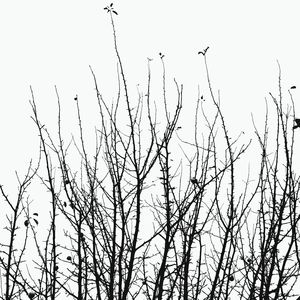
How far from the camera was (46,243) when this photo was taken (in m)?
4.42

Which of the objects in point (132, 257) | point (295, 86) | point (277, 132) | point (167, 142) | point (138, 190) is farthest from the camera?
point (295, 86)

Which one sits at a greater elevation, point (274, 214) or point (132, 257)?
point (274, 214)

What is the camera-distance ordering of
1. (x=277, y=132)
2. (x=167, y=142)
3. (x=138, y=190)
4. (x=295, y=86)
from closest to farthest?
(x=138, y=190) → (x=167, y=142) → (x=277, y=132) → (x=295, y=86)

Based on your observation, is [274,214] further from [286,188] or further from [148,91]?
[148,91]

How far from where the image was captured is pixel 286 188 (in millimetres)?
3811

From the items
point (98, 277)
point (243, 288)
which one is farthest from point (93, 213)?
point (243, 288)

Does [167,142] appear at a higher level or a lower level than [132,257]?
higher


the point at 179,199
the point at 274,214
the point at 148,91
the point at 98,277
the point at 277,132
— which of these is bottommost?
the point at 98,277

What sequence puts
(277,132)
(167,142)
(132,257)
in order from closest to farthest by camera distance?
(132,257) → (167,142) → (277,132)

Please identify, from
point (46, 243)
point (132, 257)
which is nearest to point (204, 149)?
point (132, 257)

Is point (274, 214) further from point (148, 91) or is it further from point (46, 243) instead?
point (46, 243)

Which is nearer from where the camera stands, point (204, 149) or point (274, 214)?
point (274, 214)

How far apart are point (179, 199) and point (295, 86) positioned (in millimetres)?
1448

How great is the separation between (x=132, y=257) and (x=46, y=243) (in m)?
1.42
